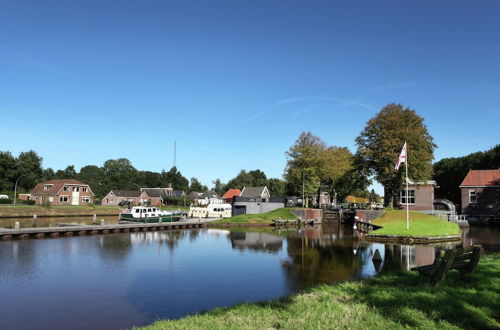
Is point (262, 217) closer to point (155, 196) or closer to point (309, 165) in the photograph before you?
point (309, 165)

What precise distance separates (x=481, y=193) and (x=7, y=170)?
108 metres

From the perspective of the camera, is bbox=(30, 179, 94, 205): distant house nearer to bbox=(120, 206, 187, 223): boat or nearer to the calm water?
bbox=(120, 206, 187, 223): boat

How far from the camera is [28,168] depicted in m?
105

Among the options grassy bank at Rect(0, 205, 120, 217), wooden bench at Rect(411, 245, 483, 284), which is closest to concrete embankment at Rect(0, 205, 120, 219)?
grassy bank at Rect(0, 205, 120, 217)

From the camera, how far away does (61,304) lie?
55.4 feet

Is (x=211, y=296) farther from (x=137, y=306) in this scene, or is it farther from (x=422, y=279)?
(x=422, y=279)

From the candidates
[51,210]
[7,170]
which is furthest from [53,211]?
[7,170]

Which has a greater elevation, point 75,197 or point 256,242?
point 75,197

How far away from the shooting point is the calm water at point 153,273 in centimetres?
1589

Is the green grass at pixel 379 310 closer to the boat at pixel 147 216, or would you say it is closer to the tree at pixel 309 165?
the boat at pixel 147 216

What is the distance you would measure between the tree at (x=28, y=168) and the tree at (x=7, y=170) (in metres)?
1.95

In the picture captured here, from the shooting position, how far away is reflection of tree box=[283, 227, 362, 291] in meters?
21.6

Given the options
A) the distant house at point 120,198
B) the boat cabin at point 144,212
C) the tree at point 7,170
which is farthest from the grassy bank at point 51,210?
the tree at point 7,170

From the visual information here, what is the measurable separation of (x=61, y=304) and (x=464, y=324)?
52.6ft
